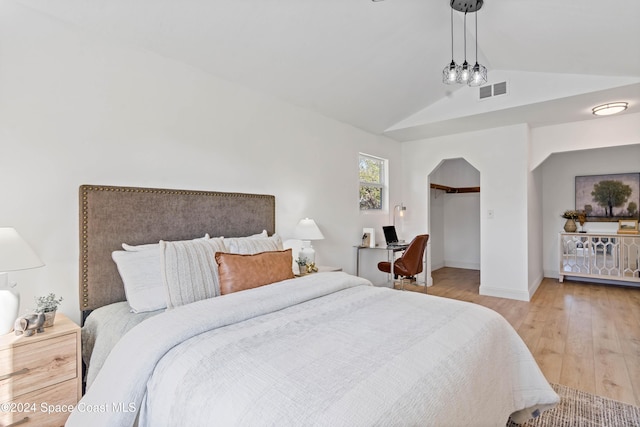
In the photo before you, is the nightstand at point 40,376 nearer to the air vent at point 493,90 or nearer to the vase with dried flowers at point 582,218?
the air vent at point 493,90

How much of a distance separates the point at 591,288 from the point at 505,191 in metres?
2.24

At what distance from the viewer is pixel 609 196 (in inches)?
209

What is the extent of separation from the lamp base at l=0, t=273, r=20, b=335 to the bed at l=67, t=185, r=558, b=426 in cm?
41

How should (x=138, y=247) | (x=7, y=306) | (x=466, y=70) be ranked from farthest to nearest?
1. (x=466, y=70)
2. (x=138, y=247)
3. (x=7, y=306)

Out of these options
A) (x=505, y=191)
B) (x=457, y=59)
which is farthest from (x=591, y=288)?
(x=457, y=59)

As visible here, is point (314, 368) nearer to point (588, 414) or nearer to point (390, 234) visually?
point (588, 414)

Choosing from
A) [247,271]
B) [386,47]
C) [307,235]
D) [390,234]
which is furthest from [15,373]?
[390,234]

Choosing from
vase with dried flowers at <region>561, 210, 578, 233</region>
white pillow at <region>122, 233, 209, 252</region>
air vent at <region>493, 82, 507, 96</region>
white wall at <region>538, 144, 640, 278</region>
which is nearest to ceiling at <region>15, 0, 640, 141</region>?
air vent at <region>493, 82, 507, 96</region>

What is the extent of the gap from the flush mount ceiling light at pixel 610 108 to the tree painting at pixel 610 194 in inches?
78.9

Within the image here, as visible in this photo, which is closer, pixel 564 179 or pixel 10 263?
pixel 10 263

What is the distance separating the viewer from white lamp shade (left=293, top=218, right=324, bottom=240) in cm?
340

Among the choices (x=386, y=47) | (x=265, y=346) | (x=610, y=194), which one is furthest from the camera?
(x=610, y=194)

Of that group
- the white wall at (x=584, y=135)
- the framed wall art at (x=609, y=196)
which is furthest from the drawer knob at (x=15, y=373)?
the framed wall art at (x=609, y=196)

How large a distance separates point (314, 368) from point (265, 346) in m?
0.27
